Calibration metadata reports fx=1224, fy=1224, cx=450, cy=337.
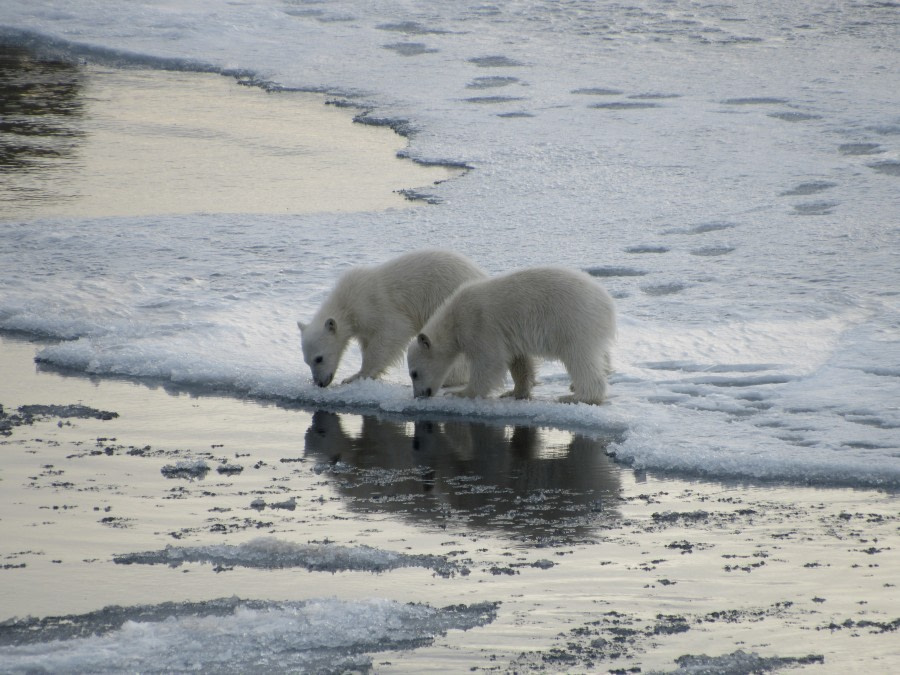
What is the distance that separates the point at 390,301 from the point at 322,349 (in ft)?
2.02

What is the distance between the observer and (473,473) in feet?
18.8

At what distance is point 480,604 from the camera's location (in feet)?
14.0

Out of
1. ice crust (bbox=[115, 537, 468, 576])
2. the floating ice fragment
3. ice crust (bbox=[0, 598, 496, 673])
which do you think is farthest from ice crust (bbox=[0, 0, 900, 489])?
ice crust (bbox=[0, 598, 496, 673])

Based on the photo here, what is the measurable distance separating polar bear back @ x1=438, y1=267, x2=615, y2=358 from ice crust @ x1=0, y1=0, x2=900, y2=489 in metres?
0.36

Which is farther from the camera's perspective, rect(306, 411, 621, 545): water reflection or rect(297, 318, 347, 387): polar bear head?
rect(297, 318, 347, 387): polar bear head

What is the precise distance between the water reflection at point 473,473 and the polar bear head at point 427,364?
301 mm

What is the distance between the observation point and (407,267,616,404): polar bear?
21.6 ft

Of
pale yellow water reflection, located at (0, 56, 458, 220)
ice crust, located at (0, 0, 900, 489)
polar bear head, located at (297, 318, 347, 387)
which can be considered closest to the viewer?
ice crust, located at (0, 0, 900, 489)

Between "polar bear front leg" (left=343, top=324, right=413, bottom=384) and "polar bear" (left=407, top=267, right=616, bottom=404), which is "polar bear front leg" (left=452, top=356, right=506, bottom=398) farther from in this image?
"polar bear front leg" (left=343, top=324, right=413, bottom=384)

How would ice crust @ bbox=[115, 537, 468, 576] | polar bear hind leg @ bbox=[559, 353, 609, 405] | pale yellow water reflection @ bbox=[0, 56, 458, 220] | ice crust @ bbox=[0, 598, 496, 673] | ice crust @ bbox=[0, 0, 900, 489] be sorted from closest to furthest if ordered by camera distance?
ice crust @ bbox=[0, 598, 496, 673]
ice crust @ bbox=[115, 537, 468, 576]
polar bear hind leg @ bbox=[559, 353, 609, 405]
ice crust @ bbox=[0, 0, 900, 489]
pale yellow water reflection @ bbox=[0, 56, 458, 220]

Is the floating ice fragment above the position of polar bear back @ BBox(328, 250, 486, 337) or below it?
below

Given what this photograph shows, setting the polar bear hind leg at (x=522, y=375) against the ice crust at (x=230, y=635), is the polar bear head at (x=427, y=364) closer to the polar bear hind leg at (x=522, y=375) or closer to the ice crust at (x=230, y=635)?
the polar bear hind leg at (x=522, y=375)

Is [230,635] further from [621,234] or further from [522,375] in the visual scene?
[621,234]

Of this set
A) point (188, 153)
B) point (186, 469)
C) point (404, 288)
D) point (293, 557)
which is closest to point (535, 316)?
point (404, 288)
